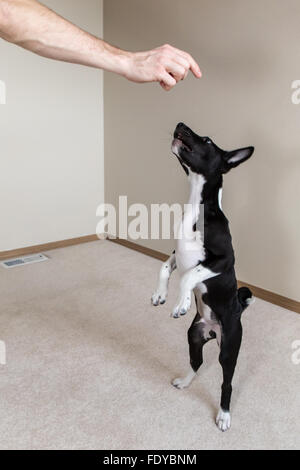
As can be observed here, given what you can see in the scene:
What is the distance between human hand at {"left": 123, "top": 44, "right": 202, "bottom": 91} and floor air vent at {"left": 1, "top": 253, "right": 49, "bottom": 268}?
7.72 ft

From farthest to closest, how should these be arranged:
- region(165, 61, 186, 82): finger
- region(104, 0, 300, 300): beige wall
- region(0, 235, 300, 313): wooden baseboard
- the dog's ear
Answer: region(0, 235, 300, 313): wooden baseboard, region(104, 0, 300, 300): beige wall, the dog's ear, region(165, 61, 186, 82): finger

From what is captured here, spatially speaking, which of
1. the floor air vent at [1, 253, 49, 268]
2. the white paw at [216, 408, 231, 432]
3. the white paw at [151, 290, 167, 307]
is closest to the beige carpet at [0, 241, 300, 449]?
the white paw at [216, 408, 231, 432]

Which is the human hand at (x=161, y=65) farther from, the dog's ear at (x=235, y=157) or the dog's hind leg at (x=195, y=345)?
the dog's hind leg at (x=195, y=345)

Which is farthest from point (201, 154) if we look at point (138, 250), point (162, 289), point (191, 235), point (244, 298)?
point (138, 250)

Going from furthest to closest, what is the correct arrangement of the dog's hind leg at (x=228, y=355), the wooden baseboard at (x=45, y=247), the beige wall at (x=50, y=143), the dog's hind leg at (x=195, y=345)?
1. the wooden baseboard at (x=45, y=247)
2. the beige wall at (x=50, y=143)
3. the dog's hind leg at (x=195, y=345)
4. the dog's hind leg at (x=228, y=355)

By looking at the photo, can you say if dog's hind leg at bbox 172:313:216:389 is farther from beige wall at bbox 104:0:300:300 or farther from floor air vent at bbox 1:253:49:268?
floor air vent at bbox 1:253:49:268

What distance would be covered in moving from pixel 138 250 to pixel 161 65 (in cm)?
253

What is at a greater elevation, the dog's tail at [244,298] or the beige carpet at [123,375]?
the dog's tail at [244,298]

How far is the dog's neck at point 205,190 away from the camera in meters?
1.50

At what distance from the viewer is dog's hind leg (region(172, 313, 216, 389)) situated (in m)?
1.68

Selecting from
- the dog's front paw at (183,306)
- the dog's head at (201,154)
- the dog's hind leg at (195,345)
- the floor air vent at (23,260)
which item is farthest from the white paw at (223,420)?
the floor air vent at (23,260)

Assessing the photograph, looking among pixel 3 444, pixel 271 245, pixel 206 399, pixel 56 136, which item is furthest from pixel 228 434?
pixel 56 136

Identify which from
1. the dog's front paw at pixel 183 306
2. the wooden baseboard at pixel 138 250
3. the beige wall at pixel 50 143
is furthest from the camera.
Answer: the beige wall at pixel 50 143

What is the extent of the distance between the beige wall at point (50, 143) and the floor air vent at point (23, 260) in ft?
0.46
